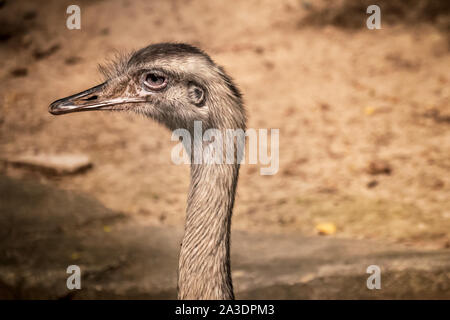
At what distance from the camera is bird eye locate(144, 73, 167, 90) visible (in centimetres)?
265

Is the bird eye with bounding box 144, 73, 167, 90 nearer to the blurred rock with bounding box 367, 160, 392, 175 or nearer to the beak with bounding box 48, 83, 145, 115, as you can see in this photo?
the beak with bounding box 48, 83, 145, 115

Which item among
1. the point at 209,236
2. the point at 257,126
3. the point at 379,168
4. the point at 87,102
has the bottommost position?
the point at 209,236

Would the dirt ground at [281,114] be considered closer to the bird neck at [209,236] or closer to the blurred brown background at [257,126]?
the blurred brown background at [257,126]

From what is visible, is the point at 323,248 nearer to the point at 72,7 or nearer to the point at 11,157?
the point at 11,157

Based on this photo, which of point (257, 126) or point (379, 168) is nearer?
point (379, 168)

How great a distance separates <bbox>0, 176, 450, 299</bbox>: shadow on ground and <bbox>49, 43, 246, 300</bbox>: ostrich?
3.24 ft

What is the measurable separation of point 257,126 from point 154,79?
11.4 ft

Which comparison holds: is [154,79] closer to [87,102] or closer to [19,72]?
[87,102]

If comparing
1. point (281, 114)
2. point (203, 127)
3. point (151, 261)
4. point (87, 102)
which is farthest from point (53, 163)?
point (203, 127)

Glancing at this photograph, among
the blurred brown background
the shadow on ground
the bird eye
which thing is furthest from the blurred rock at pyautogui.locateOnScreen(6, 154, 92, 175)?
the bird eye

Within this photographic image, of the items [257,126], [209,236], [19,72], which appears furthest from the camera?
[19,72]

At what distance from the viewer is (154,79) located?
105 inches

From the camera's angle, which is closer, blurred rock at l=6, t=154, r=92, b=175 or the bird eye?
the bird eye

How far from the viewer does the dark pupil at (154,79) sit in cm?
265
